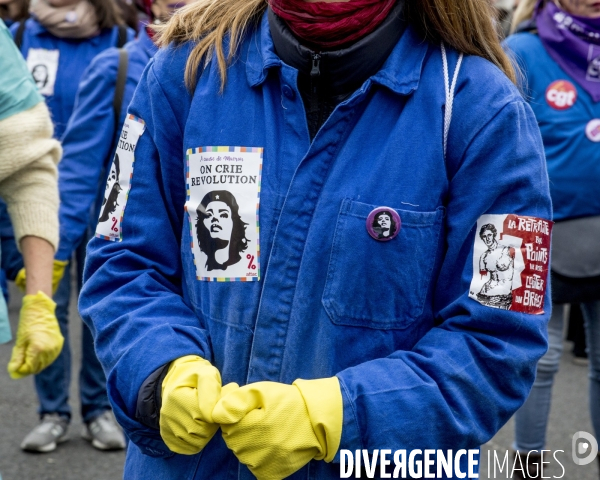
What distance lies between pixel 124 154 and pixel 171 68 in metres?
0.19

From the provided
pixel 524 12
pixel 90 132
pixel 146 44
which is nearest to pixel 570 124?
pixel 524 12

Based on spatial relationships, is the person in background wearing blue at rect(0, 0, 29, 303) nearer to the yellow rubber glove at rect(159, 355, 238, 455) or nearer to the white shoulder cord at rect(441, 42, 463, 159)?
the yellow rubber glove at rect(159, 355, 238, 455)

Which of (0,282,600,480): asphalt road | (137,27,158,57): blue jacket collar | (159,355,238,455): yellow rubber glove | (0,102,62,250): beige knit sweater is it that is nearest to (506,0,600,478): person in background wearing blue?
(0,282,600,480): asphalt road

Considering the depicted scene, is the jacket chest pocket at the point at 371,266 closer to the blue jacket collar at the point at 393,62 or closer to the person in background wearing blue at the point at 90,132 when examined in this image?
the blue jacket collar at the point at 393,62

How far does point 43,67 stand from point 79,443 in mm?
1788

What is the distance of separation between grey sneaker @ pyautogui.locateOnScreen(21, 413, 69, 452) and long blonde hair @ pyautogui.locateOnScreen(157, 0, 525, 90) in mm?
2910

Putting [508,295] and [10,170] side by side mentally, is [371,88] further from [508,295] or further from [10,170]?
[10,170]

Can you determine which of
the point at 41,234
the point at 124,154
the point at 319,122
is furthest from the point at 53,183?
the point at 319,122

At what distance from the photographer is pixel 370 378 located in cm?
159

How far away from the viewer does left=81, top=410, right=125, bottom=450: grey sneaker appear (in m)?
4.32

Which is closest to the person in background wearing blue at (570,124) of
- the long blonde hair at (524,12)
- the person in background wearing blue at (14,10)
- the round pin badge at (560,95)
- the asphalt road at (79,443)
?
the round pin badge at (560,95)

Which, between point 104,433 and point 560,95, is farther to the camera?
point 104,433

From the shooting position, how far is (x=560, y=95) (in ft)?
11.6

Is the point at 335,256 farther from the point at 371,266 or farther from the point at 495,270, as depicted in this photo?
the point at 495,270
